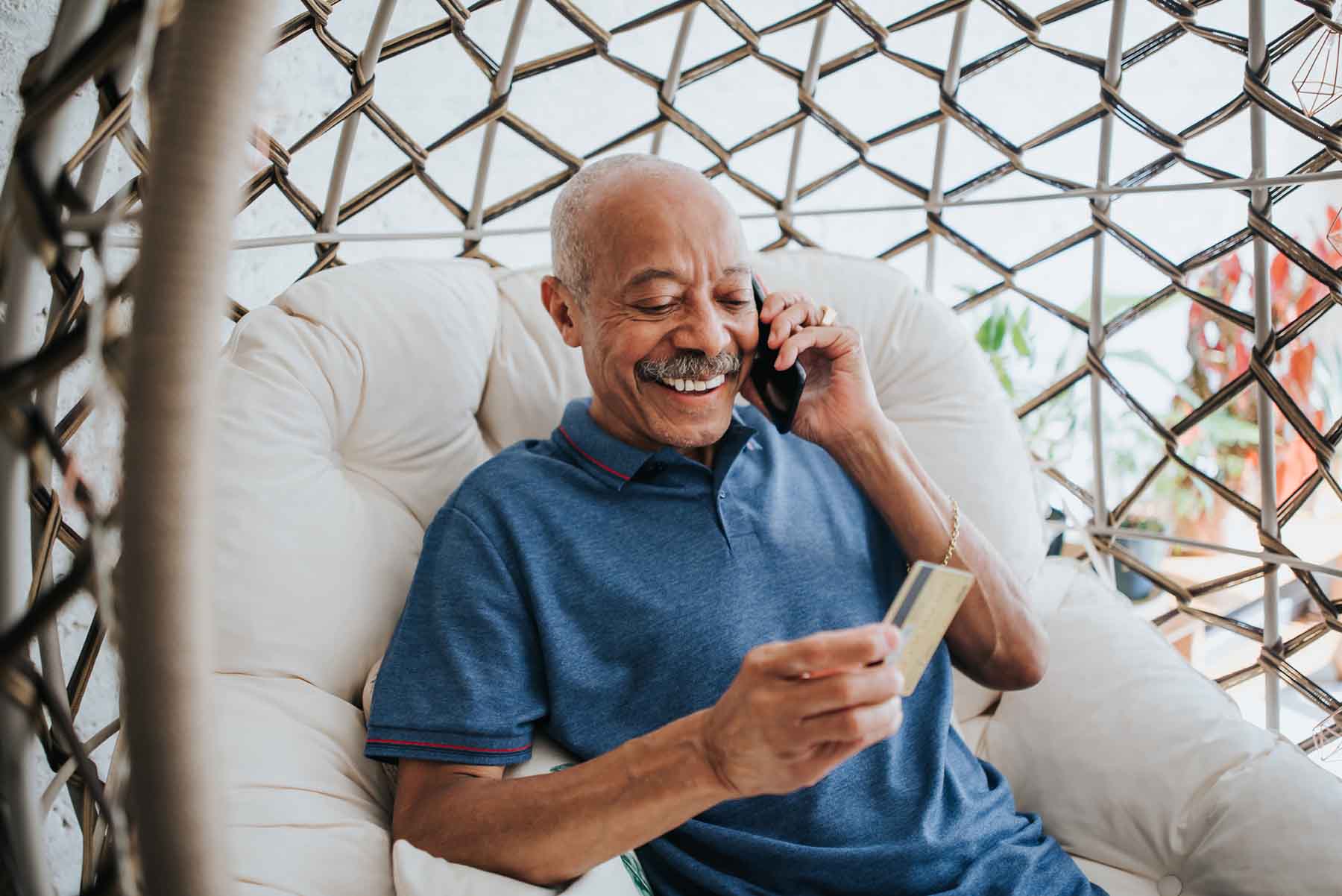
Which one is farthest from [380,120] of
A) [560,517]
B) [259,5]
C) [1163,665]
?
[1163,665]

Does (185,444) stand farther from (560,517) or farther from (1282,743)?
(1282,743)

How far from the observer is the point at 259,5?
35 cm

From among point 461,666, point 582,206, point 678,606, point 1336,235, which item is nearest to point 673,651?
point 678,606

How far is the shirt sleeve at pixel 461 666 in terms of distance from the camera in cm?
96

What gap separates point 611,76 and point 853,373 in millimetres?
949

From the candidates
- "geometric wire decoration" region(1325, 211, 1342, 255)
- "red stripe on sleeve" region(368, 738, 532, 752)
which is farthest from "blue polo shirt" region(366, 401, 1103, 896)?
"geometric wire decoration" region(1325, 211, 1342, 255)

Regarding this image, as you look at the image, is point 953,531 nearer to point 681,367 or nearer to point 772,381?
point 772,381

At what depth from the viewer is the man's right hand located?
72cm

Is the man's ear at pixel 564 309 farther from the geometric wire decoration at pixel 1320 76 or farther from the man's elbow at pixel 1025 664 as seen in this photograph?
the geometric wire decoration at pixel 1320 76

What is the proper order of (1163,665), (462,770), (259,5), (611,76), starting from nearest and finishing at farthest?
(259,5) < (462,770) < (1163,665) < (611,76)

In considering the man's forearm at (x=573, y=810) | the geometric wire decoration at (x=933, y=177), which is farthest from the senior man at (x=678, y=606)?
the geometric wire decoration at (x=933, y=177)

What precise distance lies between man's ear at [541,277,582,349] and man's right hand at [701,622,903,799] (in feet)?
2.05

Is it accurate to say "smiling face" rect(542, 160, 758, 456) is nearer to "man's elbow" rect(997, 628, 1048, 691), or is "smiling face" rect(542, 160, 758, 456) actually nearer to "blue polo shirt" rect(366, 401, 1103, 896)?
"blue polo shirt" rect(366, 401, 1103, 896)

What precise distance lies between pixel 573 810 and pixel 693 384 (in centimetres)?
53
